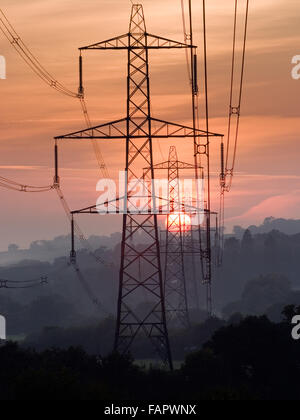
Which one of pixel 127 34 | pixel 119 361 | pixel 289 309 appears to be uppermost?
pixel 127 34

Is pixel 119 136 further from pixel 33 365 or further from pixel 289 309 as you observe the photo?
pixel 289 309

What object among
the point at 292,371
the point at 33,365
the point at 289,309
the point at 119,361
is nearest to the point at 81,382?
the point at 119,361

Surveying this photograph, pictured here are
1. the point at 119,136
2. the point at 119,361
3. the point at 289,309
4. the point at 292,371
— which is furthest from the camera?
the point at 289,309

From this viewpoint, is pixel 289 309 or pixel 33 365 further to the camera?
pixel 289 309
